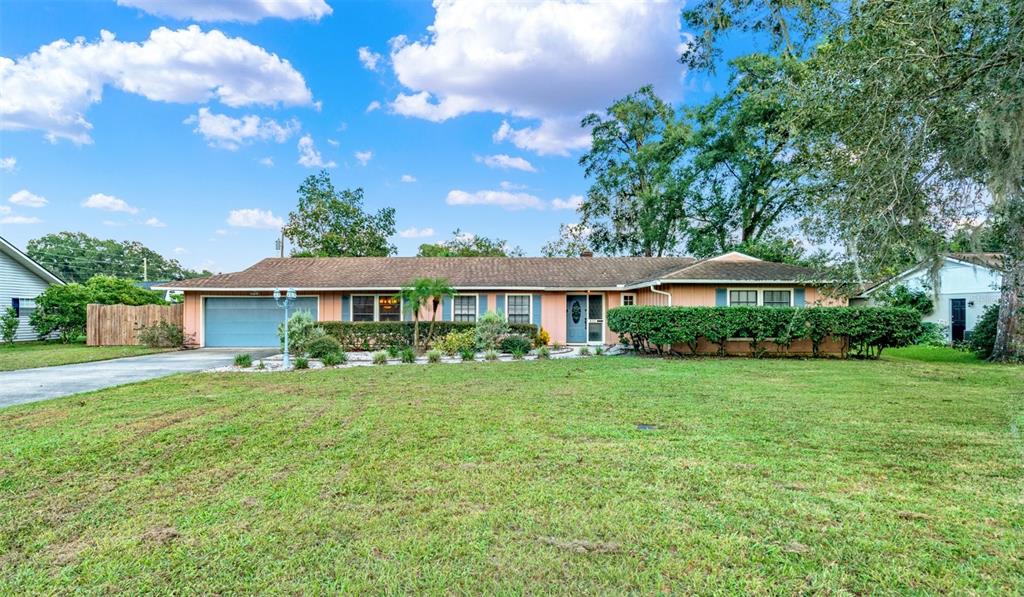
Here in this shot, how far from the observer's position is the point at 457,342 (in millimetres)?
13648

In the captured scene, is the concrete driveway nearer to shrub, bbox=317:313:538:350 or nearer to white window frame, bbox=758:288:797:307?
shrub, bbox=317:313:538:350

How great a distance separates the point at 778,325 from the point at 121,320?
866 inches

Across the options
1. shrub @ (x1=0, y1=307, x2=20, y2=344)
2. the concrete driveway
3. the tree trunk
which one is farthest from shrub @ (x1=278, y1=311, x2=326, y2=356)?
the tree trunk

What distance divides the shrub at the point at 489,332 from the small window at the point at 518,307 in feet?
9.45

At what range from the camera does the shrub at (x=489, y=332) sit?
44.3ft

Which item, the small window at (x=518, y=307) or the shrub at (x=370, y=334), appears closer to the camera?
the shrub at (x=370, y=334)

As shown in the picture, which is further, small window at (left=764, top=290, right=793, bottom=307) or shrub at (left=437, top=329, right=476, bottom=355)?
small window at (left=764, top=290, right=793, bottom=307)

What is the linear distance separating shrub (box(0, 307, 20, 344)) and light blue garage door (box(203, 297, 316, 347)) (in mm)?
8240

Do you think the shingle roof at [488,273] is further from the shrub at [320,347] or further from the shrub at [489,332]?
the shrub at [320,347]

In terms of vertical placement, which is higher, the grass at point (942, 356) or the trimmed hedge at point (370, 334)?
the trimmed hedge at point (370, 334)

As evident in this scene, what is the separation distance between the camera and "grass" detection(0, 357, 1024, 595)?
234 cm

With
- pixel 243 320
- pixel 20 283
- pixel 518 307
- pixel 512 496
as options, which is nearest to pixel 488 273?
pixel 518 307

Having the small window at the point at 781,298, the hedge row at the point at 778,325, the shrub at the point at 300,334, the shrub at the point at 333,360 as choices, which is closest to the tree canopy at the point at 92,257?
the shrub at the point at 300,334

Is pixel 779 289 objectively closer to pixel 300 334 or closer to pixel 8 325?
pixel 300 334
